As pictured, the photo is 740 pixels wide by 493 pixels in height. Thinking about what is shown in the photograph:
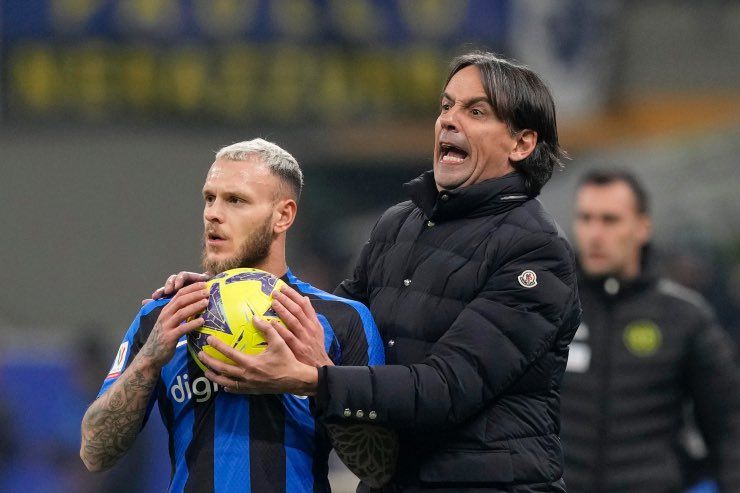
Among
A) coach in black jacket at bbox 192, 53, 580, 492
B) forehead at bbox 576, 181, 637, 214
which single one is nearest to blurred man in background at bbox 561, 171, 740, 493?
forehead at bbox 576, 181, 637, 214

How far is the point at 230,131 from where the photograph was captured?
13.3 meters

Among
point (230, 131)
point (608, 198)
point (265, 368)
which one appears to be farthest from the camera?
point (230, 131)

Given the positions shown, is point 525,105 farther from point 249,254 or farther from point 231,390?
point 231,390

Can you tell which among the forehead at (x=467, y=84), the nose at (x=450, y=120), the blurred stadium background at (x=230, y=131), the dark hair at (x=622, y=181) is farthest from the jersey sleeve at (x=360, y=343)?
the blurred stadium background at (x=230, y=131)

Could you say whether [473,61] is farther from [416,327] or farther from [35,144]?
[35,144]

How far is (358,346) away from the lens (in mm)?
3959

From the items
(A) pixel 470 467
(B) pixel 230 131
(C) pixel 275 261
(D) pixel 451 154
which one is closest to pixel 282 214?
(C) pixel 275 261

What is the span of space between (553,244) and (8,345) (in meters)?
9.60

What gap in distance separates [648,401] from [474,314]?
246 cm

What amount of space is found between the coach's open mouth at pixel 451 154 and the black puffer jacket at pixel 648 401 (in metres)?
2.34

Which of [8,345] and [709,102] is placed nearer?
[8,345]

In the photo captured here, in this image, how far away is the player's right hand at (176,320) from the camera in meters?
3.67

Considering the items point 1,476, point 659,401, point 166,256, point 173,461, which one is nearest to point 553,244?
point 173,461

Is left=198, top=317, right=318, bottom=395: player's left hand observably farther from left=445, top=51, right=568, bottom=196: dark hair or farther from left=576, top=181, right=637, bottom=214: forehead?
left=576, top=181, right=637, bottom=214: forehead
